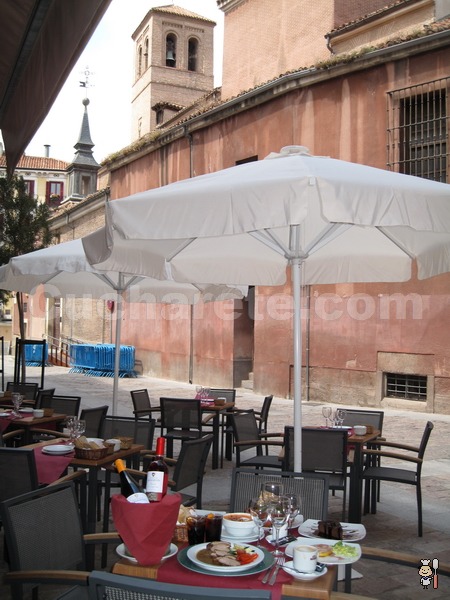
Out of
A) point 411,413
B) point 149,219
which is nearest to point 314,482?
point 149,219

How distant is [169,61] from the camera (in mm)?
49594

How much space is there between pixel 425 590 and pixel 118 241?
3.50 metres

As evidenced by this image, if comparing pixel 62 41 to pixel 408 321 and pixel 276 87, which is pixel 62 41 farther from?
pixel 276 87

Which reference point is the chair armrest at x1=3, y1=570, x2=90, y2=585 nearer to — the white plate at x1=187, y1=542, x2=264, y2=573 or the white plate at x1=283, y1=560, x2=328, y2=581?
the white plate at x1=187, y1=542, x2=264, y2=573

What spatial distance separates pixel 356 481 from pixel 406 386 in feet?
31.5

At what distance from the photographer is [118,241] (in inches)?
227

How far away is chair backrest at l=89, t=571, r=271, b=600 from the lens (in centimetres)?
220

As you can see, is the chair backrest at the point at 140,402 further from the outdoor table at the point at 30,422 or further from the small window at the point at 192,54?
the small window at the point at 192,54

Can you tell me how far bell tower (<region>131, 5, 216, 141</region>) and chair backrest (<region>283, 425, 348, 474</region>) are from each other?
142 feet

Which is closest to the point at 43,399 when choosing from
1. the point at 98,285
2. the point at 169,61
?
the point at 98,285

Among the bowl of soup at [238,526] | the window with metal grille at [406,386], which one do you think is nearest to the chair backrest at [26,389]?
the bowl of soup at [238,526]

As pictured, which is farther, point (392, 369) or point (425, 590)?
point (392, 369)

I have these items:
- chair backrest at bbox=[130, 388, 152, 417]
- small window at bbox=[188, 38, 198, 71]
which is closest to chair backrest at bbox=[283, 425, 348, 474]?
chair backrest at bbox=[130, 388, 152, 417]

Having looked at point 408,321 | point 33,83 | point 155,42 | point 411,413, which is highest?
point 155,42
